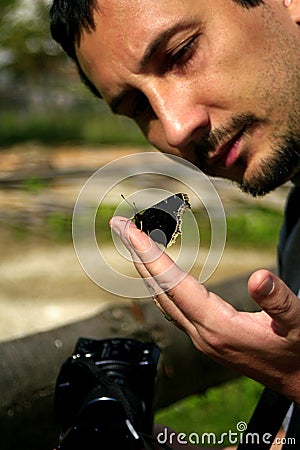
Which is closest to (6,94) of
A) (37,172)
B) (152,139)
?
(37,172)

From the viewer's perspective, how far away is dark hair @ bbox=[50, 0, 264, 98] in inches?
54.1

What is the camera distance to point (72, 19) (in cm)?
142

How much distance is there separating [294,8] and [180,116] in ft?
0.99

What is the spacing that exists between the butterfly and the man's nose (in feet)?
0.93

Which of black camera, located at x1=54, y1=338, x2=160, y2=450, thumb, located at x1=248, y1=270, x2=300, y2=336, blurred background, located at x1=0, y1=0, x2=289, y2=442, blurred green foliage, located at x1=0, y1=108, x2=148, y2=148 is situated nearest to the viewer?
thumb, located at x1=248, y1=270, x2=300, y2=336

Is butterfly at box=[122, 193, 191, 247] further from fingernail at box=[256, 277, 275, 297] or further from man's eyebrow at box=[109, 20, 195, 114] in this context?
man's eyebrow at box=[109, 20, 195, 114]

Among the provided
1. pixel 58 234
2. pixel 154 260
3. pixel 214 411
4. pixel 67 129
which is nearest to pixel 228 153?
pixel 154 260

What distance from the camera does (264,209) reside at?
5371 mm

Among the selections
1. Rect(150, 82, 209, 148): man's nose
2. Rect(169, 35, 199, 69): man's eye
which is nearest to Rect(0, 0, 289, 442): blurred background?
Rect(150, 82, 209, 148): man's nose

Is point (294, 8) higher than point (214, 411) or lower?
higher

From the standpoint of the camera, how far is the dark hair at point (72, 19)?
1373mm

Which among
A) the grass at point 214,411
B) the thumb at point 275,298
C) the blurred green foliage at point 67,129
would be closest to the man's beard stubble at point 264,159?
the thumb at point 275,298

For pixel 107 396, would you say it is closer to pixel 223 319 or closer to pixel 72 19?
pixel 223 319

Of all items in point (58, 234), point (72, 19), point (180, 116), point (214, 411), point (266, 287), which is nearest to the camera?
point (266, 287)
